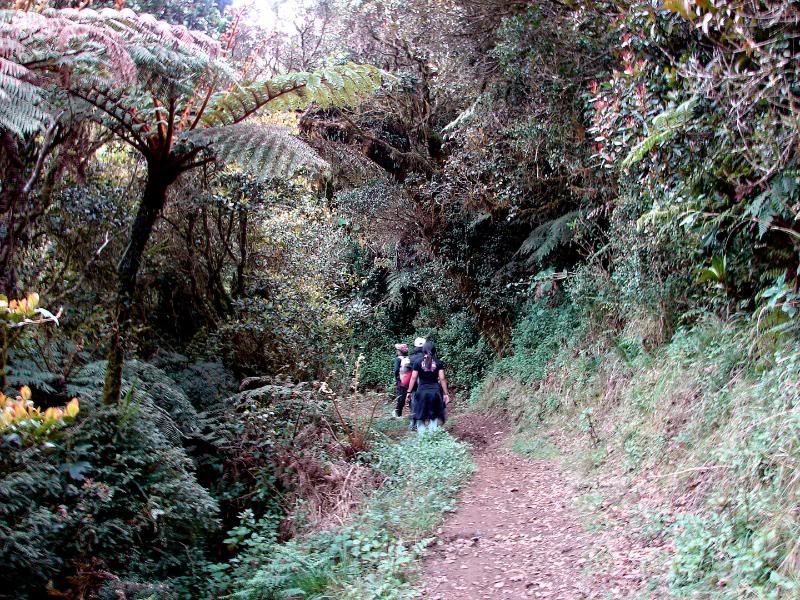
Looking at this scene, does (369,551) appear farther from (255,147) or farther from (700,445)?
(255,147)

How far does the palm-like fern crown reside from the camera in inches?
200

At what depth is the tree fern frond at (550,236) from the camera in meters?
12.2

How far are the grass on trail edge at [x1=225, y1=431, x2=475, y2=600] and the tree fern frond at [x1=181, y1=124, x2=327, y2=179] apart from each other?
363 cm

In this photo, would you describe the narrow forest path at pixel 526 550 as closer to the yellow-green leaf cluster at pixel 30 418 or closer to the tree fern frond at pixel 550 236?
the yellow-green leaf cluster at pixel 30 418

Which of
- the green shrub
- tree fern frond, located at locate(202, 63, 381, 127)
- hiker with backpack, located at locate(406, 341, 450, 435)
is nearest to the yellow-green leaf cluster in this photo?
the green shrub

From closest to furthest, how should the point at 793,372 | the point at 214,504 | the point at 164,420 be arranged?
the point at 793,372 < the point at 214,504 < the point at 164,420

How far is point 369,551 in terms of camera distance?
571 cm

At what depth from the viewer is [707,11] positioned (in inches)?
199

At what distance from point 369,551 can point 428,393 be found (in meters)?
4.50

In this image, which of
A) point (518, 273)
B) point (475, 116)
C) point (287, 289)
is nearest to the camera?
point (287, 289)

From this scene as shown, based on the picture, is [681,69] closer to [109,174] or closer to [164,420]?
[164,420]

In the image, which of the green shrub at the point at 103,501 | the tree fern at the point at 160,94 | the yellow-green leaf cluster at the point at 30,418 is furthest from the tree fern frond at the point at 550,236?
the yellow-green leaf cluster at the point at 30,418

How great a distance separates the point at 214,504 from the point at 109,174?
5.67 m

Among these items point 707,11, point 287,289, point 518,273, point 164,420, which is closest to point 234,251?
point 287,289
